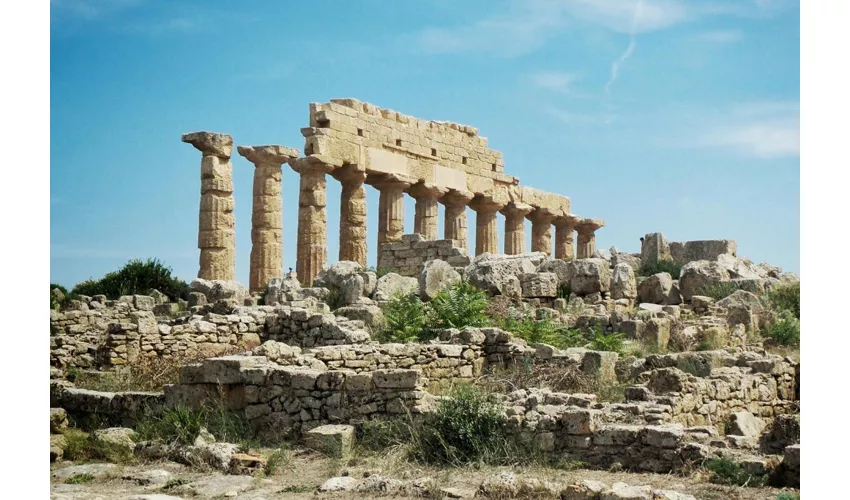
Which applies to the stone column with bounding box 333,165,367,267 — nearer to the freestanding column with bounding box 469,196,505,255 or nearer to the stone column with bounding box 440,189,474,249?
the stone column with bounding box 440,189,474,249

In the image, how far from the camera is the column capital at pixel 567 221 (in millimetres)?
41188

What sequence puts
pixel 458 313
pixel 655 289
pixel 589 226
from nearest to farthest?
pixel 458 313 < pixel 655 289 < pixel 589 226

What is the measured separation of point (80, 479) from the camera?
34.1ft

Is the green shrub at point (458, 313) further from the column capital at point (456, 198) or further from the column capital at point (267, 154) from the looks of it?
the column capital at point (456, 198)

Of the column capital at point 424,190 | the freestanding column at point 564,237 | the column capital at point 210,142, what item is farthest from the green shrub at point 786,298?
the freestanding column at point 564,237

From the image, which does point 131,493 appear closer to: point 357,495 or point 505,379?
point 357,495

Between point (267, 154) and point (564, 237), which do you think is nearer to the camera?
point (267, 154)

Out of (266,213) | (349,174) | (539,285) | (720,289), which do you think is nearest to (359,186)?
(349,174)

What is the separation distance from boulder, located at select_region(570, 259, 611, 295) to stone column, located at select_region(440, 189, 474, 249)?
1183 cm

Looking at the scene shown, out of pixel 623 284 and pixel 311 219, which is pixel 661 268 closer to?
pixel 623 284

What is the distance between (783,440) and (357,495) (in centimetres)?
428

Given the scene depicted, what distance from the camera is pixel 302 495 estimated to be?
31.4 feet

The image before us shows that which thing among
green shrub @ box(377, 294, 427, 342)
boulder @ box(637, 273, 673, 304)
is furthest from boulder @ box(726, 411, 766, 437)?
boulder @ box(637, 273, 673, 304)

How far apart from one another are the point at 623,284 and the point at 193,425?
526 inches
